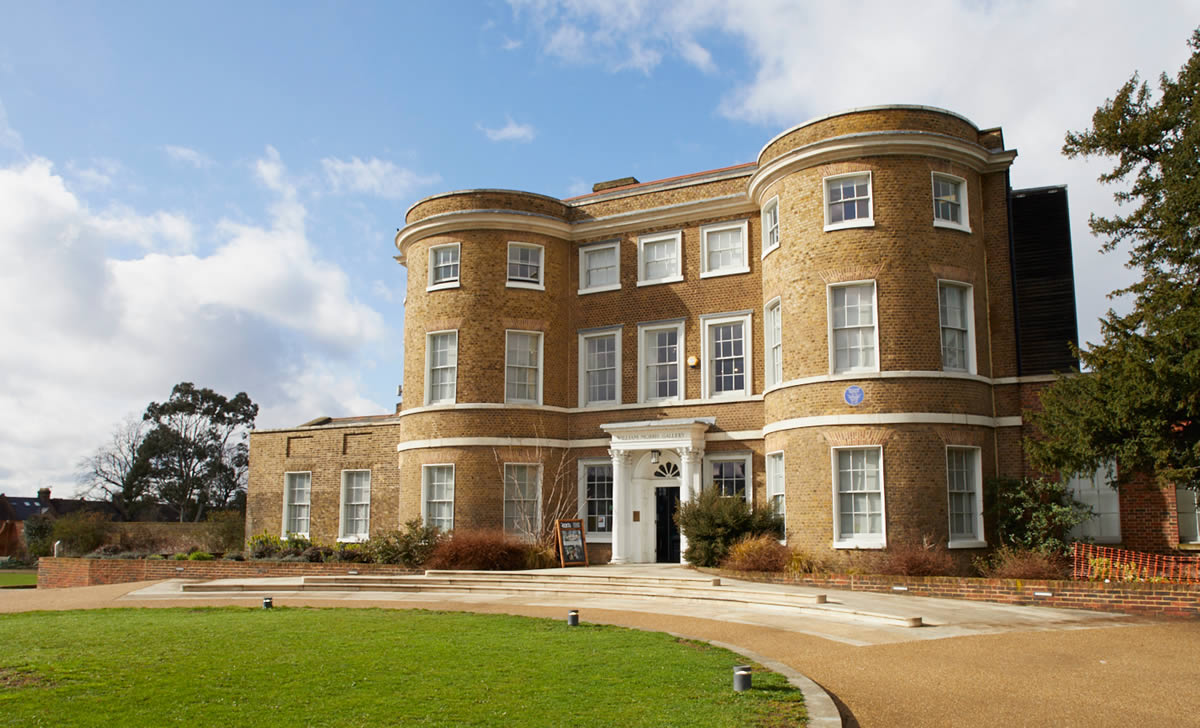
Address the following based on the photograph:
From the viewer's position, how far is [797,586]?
17.3 meters

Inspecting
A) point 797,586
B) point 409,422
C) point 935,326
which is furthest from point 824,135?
point 409,422

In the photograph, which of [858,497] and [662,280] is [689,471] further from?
[662,280]

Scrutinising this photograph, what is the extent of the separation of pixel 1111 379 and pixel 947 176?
6338 mm

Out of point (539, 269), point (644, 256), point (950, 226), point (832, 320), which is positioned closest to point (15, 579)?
point (539, 269)

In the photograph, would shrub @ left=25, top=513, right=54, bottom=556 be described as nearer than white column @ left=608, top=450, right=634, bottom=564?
No

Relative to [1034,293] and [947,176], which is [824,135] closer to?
[947,176]

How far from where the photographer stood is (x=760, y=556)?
18734 mm

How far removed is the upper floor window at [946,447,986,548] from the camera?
18906 mm

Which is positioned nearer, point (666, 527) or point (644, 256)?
point (666, 527)

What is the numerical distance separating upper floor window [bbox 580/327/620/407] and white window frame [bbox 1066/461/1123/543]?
36.3ft

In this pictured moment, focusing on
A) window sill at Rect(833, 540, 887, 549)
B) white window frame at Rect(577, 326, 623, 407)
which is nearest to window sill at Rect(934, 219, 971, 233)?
window sill at Rect(833, 540, 887, 549)

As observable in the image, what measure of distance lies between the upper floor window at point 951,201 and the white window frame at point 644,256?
6608 mm

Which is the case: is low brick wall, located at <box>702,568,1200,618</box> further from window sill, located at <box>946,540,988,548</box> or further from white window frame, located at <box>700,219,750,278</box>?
white window frame, located at <box>700,219,750,278</box>

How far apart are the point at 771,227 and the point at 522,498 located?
30.6 ft
